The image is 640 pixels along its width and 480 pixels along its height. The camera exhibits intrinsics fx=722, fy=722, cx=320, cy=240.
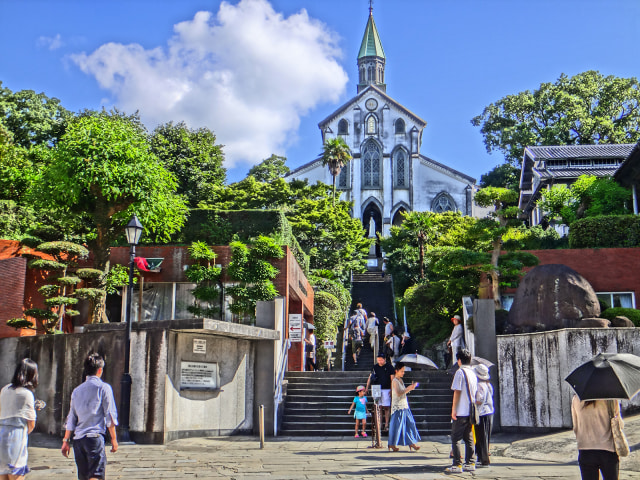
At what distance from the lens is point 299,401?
57.0 feet

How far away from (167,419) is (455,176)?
47.5 metres

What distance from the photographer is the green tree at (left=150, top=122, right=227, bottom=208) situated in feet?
115

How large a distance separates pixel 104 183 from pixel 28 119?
63.4 ft

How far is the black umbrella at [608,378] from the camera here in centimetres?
657

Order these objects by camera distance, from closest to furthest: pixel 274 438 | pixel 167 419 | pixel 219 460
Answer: pixel 219 460
pixel 167 419
pixel 274 438

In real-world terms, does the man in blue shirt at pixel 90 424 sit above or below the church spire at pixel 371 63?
below

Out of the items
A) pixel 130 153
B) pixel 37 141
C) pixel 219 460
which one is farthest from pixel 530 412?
pixel 37 141

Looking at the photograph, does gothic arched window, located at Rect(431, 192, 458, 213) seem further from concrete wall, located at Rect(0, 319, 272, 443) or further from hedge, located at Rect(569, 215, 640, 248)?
concrete wall, located at Rect(0, 319, 272, 443)

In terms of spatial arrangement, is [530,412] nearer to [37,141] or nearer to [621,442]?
[621,442]

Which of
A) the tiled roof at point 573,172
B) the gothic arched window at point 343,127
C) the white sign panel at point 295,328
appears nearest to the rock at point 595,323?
the white sign panel at point 295,328

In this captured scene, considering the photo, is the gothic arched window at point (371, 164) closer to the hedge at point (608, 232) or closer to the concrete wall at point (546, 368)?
the hedge at point (608, 232)

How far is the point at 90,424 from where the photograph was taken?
6.96m

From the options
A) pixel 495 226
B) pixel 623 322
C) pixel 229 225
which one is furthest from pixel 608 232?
pixel 229 225

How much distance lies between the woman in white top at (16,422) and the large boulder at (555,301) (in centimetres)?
1182
